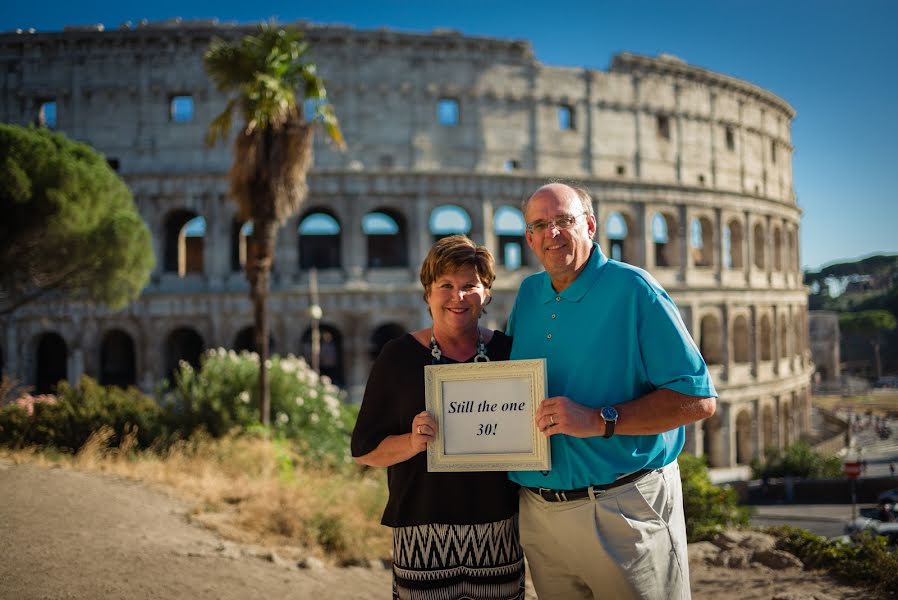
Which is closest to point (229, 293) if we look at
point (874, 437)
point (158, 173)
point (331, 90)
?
point (158, 173)

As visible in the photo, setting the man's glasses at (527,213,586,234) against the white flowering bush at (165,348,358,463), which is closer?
the man's glasses at (527,213,586,234)

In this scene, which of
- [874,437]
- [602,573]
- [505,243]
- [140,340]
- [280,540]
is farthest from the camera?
[874,437]

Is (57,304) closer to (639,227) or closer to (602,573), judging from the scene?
(639,227)

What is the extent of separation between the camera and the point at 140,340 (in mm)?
22031

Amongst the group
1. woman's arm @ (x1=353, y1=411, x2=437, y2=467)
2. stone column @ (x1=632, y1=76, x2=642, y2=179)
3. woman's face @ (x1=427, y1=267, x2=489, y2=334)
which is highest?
stone column @ (x1=632, y1=76, x2=642, y2=179)

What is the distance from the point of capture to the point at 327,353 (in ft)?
85.1

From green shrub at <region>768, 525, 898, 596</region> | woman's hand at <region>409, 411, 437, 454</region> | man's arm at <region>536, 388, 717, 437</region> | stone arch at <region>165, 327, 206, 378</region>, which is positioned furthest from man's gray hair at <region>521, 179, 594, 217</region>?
stone arch at <region>165, 327, 206, 378</region>

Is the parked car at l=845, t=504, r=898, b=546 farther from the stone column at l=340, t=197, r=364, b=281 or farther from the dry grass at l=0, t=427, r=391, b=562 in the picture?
the stone column at l=340, t=197, r=364, b=281

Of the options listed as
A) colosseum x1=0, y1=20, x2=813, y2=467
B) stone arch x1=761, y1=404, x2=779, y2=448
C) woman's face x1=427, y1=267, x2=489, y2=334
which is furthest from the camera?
stone arch x1=761, y1=404, x2=779, y2=448

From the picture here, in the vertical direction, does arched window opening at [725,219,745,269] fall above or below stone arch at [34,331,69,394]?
above

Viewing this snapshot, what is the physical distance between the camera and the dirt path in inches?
194

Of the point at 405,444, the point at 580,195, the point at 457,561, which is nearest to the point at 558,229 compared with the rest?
the point at 580,195

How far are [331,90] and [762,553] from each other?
66.7 feet

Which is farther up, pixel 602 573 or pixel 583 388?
pixel 583 388
